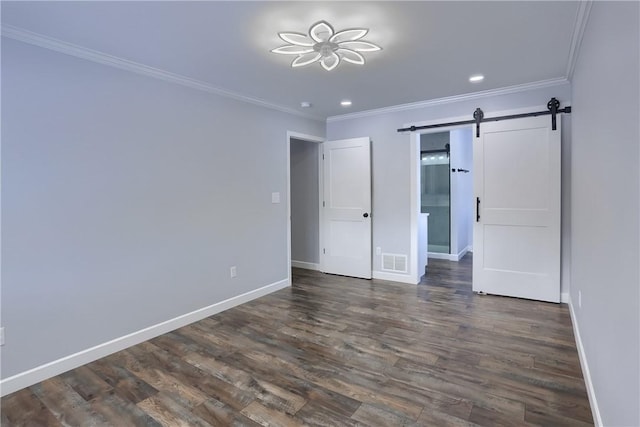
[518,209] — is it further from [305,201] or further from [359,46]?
[305,201]

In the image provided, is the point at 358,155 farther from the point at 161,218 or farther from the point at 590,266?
the point at 590,266

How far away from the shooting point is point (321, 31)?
2441mm

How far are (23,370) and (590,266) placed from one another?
3.79m

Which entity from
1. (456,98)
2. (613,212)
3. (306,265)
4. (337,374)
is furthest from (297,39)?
(306,265)

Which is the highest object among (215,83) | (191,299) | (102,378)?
(215,83)

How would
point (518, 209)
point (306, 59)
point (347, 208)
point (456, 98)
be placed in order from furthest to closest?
1. point (347, 208)
2. point (456, 98)
3. point (518, 209)
4. point (306, 59)

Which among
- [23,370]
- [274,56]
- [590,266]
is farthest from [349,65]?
[23,370]

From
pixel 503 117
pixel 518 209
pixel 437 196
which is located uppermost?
pixel 503 117

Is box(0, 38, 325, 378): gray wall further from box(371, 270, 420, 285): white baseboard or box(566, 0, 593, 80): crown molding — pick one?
box(566, 0, 593, 80): crown molding

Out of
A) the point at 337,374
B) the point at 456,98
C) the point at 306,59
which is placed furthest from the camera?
the point at 456,98

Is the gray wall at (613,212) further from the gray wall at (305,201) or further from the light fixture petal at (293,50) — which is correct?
the gray wall at (305,201)

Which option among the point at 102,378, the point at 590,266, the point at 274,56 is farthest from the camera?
the point at 274,56

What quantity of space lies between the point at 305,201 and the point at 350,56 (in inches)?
124

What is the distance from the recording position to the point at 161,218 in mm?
3199
